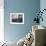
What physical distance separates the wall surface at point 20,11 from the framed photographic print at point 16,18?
0.40ft

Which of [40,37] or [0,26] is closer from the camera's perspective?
[40,37]

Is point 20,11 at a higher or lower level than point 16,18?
higher

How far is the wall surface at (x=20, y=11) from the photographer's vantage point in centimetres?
518

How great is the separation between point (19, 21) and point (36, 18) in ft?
2.29

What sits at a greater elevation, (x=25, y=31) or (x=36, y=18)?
(x=36, y=18)

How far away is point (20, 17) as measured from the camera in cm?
527

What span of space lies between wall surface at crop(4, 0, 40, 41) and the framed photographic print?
0.40ft

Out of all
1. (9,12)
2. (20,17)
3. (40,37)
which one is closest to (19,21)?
(20,17)

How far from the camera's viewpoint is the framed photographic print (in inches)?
206

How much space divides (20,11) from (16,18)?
1.10 feet

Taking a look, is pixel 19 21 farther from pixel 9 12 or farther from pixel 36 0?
pixel 36 0

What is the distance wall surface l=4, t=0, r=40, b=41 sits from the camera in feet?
17.0

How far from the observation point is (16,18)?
529 cm

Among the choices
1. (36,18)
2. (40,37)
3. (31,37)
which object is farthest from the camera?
(36,18)
